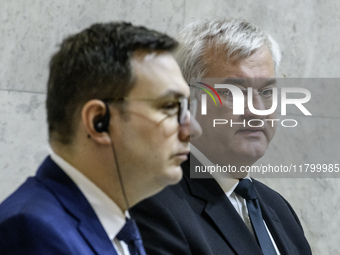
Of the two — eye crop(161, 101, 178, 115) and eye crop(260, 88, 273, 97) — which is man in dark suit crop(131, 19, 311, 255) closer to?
eye crop(260, 88, 273, 97)

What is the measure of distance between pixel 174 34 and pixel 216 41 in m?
0.74

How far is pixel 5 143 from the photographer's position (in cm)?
262

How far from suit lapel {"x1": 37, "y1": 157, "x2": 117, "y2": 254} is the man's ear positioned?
125 millimetres

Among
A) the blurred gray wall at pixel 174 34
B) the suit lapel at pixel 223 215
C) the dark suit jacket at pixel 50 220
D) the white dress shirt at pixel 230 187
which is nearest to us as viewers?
the dark suit jacket at pixel 50 220

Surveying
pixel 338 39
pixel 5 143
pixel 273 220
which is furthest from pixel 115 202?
pixel 338 39

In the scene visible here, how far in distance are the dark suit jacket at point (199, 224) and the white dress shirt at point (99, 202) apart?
1.35 ft

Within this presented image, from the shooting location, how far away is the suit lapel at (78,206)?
4.72 feet

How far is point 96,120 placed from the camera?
145cm

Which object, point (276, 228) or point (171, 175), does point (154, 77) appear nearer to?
point (171, 175)

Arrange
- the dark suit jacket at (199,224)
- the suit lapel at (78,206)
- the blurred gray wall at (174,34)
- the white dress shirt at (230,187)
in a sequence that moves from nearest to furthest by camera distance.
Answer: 1. the suit lapel at (78,206)
2. the dark suit jacket at (199,224)
3. the white dress shirt at (230,187)
4. the blurred gray wall at (174,34)

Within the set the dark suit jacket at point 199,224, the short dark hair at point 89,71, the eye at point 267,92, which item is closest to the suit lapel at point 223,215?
the dark suit jacket at point 199,224

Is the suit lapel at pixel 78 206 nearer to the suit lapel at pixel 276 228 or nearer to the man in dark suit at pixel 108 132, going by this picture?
the man in dark suit at pixel 108 132

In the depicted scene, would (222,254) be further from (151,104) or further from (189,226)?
(151,104)

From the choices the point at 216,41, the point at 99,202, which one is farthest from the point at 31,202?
the point at 216,41
